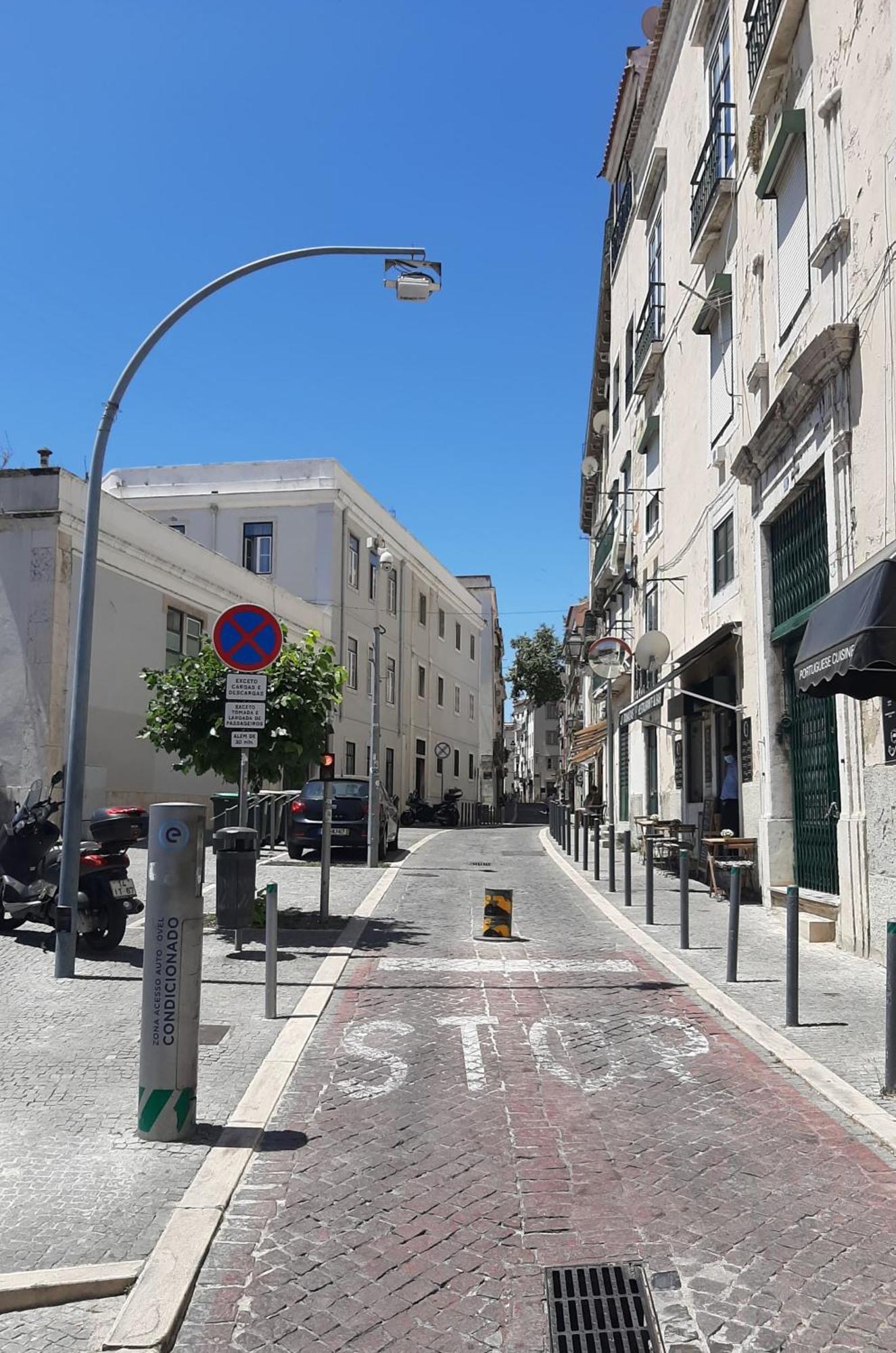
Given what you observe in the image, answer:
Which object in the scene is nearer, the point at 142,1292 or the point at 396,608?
the point at 142,1292

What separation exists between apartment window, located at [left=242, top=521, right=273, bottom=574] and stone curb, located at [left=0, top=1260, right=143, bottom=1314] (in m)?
35.5

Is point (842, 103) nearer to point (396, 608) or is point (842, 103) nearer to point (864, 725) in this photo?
point (864, 725)

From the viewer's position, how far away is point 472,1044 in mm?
6809

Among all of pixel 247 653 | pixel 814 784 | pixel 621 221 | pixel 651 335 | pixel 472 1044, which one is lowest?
pixel 472 1044

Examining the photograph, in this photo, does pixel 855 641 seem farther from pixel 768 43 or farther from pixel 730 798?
pixel 768 43

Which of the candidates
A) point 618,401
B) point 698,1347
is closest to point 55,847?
point 698,1347

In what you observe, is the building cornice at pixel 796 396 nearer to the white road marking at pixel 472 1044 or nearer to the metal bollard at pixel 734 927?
the metal bollard at pixel 734 927

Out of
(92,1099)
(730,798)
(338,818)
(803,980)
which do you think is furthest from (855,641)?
(338,818)

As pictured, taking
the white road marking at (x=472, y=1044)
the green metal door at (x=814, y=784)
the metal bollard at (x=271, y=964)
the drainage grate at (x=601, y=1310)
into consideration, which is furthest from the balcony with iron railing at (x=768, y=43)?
the drainage grate at (x=601, y=1310)

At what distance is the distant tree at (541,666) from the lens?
66.8 m

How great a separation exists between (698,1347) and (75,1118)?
3293 mm

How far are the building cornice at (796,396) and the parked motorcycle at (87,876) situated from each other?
7.61 meters

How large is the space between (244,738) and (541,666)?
189 ft

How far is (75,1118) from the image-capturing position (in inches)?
212
